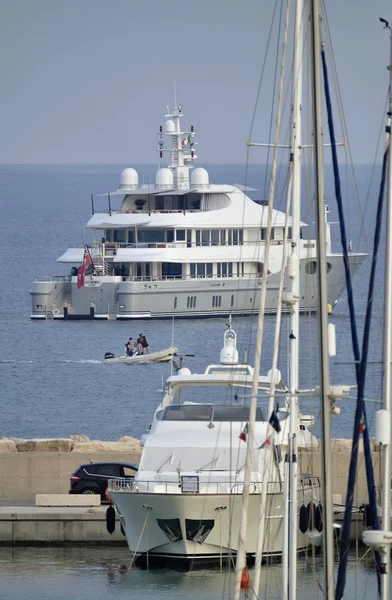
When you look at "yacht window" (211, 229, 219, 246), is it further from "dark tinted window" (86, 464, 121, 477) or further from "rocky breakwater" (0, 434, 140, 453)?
"dark tinted window" (86, 464, 121, 477)

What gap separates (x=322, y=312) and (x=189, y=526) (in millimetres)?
8802

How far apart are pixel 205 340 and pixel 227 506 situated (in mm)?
40065

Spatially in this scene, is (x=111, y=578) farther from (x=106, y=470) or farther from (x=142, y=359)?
→ (x=142, y=359)

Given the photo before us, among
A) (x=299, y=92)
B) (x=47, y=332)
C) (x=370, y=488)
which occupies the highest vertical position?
(x=299, y=92)

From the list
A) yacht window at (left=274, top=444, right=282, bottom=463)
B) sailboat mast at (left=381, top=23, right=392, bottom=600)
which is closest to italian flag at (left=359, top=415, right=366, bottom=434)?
sailboat mast at (left=381, top=23, right=392, bottom=600)

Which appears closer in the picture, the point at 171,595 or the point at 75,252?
the point at 171,595

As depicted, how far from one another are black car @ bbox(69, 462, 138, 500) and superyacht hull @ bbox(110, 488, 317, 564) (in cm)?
263

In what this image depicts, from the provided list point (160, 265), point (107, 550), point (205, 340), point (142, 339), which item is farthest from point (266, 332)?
point (107, 550)

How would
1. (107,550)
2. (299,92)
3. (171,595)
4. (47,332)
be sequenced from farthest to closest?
(47,332), (107,550), (171,595), (299,92)

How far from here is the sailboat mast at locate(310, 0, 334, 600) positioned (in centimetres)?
1416

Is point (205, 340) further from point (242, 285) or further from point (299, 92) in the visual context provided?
point (299, 92)

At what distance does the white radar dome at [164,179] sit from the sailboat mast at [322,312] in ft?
210

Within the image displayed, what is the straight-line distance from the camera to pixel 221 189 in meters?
76.8

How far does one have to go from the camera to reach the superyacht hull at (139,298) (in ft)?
233
